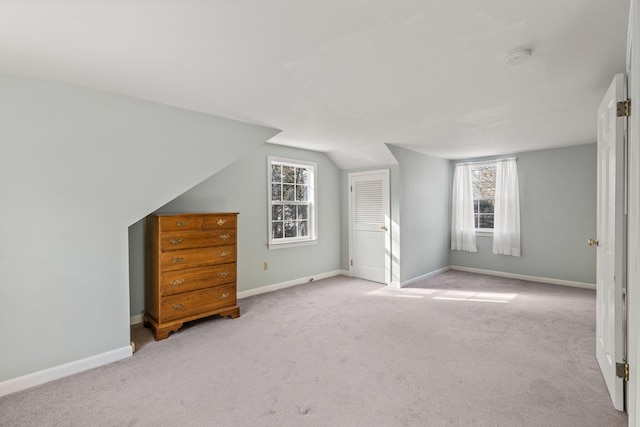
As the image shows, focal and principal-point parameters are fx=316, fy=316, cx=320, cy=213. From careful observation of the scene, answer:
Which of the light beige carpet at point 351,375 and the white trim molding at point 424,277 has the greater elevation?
the white trim molding at point 424,277

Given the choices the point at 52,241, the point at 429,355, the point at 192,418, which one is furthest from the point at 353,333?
the point at 52,241

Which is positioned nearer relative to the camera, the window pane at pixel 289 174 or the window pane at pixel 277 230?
the window pane at pixel 277 230

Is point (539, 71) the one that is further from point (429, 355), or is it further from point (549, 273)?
point (549, 273)

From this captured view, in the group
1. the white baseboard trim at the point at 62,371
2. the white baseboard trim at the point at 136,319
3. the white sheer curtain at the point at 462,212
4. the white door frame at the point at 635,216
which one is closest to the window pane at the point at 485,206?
the white sheer curtain at the point at 462,212

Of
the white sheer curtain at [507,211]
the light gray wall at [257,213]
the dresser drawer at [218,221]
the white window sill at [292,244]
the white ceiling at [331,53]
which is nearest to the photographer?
the white ceiling at [331,53]

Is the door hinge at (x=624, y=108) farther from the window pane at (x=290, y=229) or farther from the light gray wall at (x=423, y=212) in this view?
the window pane at (x=290, y=229)

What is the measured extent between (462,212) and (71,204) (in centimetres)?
590

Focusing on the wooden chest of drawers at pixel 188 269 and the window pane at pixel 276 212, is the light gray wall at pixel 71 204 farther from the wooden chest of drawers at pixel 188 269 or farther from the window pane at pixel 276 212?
the window pane at pixel 276 212

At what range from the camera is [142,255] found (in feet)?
11.5

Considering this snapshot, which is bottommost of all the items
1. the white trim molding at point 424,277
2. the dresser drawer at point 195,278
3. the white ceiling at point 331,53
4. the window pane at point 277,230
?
the white trim molding at point 424,277

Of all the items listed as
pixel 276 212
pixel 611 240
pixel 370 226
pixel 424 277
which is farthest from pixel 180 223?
pixel 424 277

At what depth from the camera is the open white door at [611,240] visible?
75.0 inches

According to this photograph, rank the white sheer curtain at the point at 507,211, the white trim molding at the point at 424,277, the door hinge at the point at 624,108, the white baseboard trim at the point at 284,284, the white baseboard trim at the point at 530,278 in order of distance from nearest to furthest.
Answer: the door hinge at the point at 624,108 < the white baseboard trim at the point at 284,284 < the white baseboard trim at the point at 530,278 < the white trim molding at the point at 424,277 < the white sheer curtain at the point at 507,211

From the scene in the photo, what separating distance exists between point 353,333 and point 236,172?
2.56 metres
